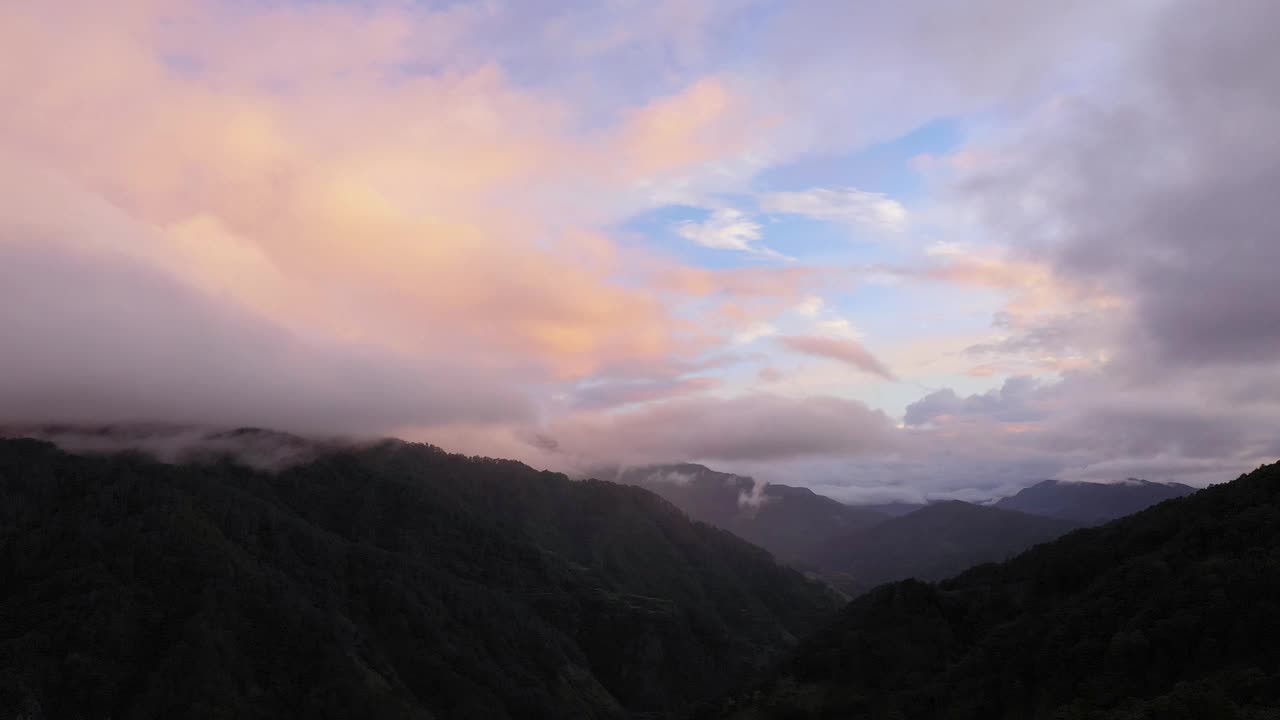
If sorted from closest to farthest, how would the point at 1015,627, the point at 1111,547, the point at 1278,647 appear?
the point at 1278,647
the point at 1015,627
the point at 1111,547

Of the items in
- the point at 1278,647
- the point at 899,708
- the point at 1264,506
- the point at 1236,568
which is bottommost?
the point at 899,708

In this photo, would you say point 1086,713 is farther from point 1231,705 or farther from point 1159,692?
point 1231,705

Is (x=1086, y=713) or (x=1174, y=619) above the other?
(x=1174, y=619)

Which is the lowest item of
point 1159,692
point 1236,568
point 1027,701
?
point 1027,701

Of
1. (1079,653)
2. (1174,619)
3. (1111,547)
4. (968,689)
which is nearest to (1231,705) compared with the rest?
(1174,619)

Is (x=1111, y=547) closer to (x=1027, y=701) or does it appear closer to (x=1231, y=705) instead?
(x=1027, y=701)

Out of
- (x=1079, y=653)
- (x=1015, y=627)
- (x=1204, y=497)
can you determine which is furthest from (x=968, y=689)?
(x=1204, y=497)

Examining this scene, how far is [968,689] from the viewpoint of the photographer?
169625 mm

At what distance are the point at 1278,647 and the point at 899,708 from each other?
288 ft

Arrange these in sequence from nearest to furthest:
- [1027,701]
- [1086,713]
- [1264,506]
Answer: [1086,713], [1027,701], [1264,506]

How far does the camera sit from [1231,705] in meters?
→ 102

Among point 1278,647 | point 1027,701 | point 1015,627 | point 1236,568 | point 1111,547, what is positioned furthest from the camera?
point 1111,547

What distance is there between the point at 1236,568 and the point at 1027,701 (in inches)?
1696

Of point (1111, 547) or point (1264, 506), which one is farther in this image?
point (1111, 547)
